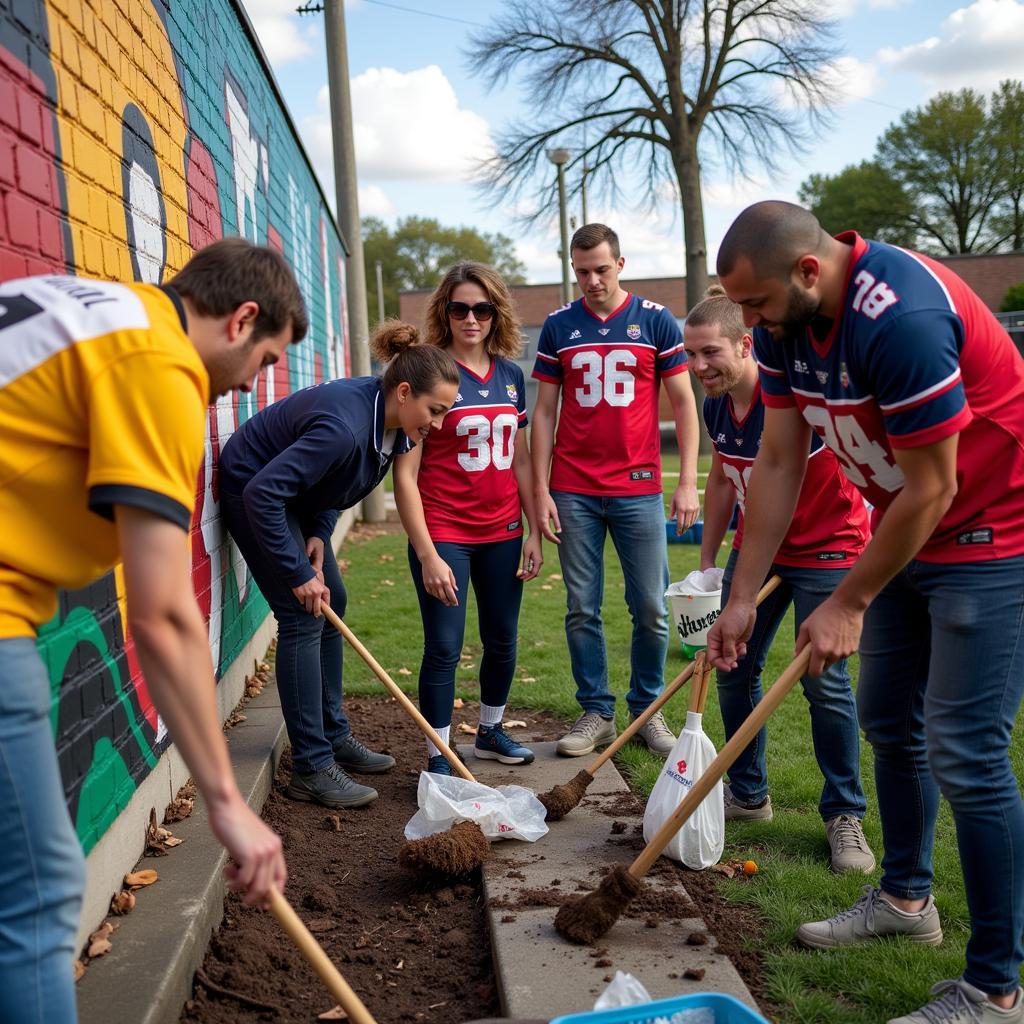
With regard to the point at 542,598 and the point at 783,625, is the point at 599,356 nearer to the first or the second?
the point at 783,625

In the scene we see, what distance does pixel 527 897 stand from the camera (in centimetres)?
341

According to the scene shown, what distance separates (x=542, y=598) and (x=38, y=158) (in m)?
6.71

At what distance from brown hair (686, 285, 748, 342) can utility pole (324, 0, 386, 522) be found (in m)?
9.82

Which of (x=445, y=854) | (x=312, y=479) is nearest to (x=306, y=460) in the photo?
(x=312, y=479)

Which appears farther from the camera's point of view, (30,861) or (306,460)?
(306,460)

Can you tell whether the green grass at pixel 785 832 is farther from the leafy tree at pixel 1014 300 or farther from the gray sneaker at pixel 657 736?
the leafy tree at pixel 1014 300

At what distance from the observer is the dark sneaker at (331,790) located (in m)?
4.39

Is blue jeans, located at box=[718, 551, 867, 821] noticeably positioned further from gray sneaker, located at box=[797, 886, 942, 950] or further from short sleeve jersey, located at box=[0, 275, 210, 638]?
short sleeve jersey, located at box=[0, 275, 210, 638]

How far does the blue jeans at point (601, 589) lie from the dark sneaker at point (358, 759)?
1.02 meters

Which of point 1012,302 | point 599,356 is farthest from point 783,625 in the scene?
point 1012,302

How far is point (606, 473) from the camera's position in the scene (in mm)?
4992

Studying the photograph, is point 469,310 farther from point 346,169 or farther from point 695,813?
point 346,169

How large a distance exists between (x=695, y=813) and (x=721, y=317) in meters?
1.86

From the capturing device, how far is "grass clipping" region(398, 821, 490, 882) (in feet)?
11.7
